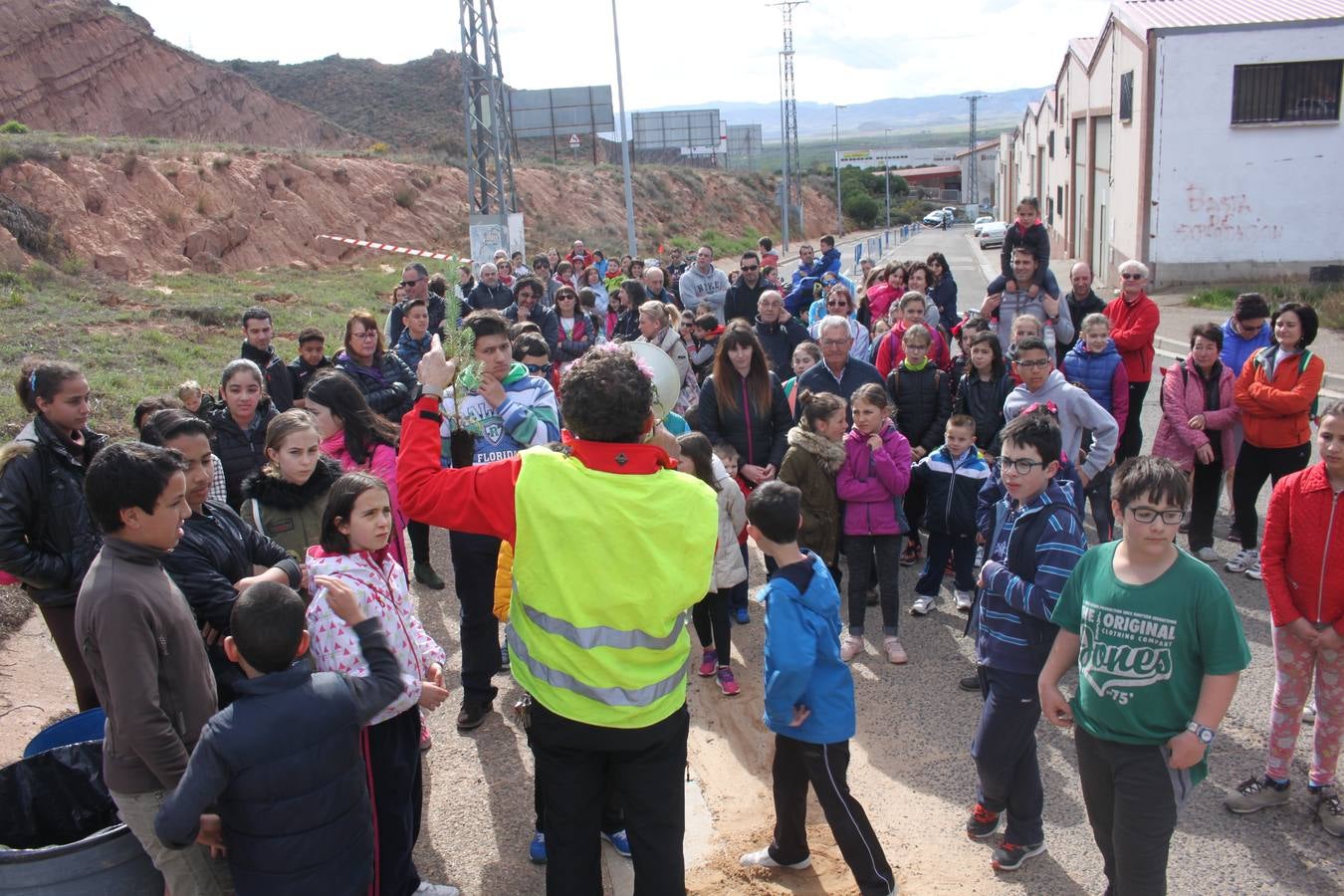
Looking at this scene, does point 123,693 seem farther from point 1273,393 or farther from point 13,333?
point 13,333

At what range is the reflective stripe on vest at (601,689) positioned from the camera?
2.95m

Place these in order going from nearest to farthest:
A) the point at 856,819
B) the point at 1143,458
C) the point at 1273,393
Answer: the point at 1143,458, the point at 856,819, the point at 1273,393

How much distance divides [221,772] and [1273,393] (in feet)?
21.6

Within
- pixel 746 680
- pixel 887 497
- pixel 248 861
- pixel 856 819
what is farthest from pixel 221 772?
pixel 887 497

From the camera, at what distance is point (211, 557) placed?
3729mm

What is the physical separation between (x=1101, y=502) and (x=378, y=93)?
2634 inches

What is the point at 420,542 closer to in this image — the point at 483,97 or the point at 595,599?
the point at 595,599

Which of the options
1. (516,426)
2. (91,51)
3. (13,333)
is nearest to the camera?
(516,426)

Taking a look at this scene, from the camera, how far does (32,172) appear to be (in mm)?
22203

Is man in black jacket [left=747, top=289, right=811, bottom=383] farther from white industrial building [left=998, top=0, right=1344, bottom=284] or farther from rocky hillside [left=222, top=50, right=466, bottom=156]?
rocky hillside [left=222, top=50, right=466, bottom=156]

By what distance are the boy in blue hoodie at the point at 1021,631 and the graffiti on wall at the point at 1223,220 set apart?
22785 millimetres

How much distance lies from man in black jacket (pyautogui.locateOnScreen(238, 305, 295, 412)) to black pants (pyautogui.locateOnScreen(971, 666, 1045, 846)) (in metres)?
5.63

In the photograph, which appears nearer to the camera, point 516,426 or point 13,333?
point 516,426

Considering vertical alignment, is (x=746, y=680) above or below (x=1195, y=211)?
below
